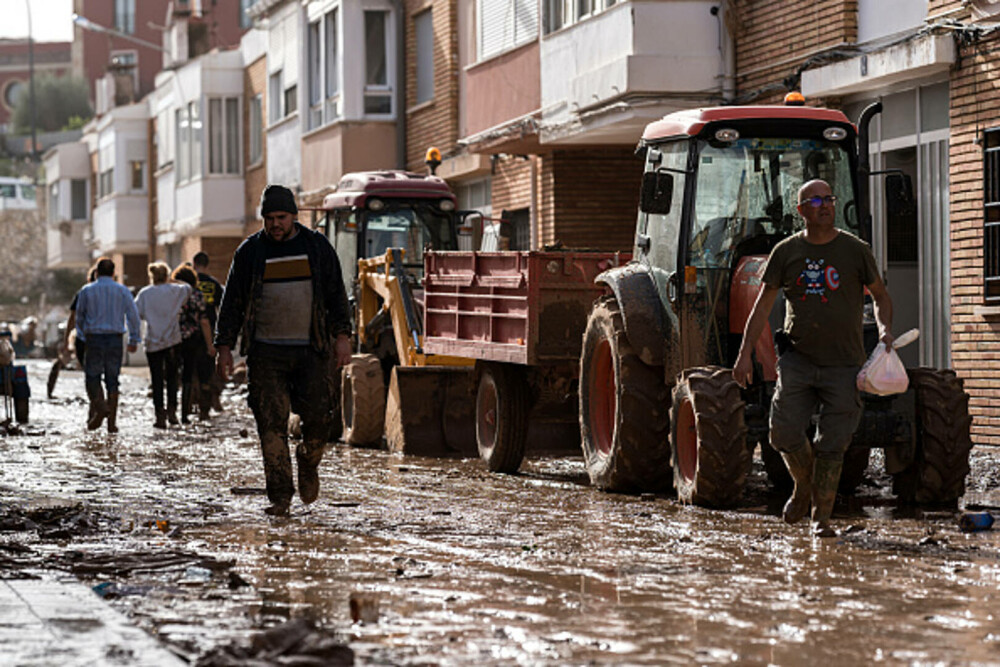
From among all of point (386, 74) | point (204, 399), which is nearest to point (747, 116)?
point (204, 399)

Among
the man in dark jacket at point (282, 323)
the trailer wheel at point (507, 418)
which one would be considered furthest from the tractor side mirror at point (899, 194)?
the trailer wheel at point (507, 418)

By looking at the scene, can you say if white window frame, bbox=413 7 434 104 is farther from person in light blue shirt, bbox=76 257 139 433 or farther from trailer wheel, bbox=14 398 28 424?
person in light blue shirt, bbox=76 257 139 433

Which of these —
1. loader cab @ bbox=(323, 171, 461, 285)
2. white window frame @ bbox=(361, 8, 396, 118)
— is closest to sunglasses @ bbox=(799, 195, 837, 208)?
loader cab @ bbox=(323, 171, 461, 285)

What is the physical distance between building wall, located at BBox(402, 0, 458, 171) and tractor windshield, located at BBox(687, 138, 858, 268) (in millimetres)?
18209

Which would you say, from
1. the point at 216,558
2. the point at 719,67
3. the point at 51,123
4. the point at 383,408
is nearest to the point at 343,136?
the point at 719,67

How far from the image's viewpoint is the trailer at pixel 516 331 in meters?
15.2

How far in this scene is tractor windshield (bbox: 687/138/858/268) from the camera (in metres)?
13.2

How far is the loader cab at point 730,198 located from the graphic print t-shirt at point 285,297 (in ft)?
7.76

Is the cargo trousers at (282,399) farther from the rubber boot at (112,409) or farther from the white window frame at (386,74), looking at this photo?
the white window frame at (386,74)

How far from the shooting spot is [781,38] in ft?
69.3

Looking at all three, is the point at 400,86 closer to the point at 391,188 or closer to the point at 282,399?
the point at 391,188

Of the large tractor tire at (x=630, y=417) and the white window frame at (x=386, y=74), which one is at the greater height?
the white window frame at (x=386, y=74)

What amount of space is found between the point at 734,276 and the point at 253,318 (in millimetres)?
3140

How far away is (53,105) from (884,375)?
102229mm
